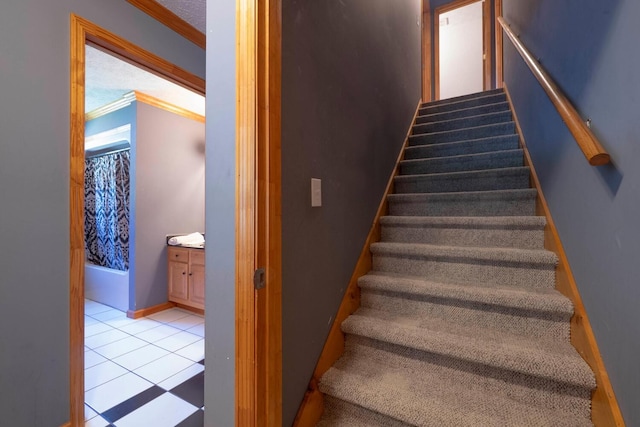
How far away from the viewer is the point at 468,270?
154 cm

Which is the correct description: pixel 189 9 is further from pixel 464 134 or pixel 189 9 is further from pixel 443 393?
pixel 443 393

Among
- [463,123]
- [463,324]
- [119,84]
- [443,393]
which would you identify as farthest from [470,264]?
[119,84]

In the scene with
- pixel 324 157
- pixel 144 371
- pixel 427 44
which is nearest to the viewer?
pixel 324 157

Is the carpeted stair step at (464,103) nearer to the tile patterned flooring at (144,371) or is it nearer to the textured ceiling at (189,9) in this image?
the textured ceiling at (189,9)

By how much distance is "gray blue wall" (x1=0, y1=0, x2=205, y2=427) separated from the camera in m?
1.22

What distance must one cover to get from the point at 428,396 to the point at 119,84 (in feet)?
12.1

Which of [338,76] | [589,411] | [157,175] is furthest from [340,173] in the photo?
[157,175]

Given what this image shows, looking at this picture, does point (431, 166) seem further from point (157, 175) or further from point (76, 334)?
point (157, 175)

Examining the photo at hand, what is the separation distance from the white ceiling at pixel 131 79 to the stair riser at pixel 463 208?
1966mm

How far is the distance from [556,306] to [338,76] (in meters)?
1.44

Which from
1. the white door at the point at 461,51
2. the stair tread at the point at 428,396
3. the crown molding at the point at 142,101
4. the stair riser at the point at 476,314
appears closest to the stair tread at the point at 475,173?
the stair riser at the point at 476,314

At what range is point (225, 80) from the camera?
A: 854mm

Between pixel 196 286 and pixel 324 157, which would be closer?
pixel 324 157

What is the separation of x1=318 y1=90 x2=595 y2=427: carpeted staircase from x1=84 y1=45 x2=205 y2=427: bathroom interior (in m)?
1.42
